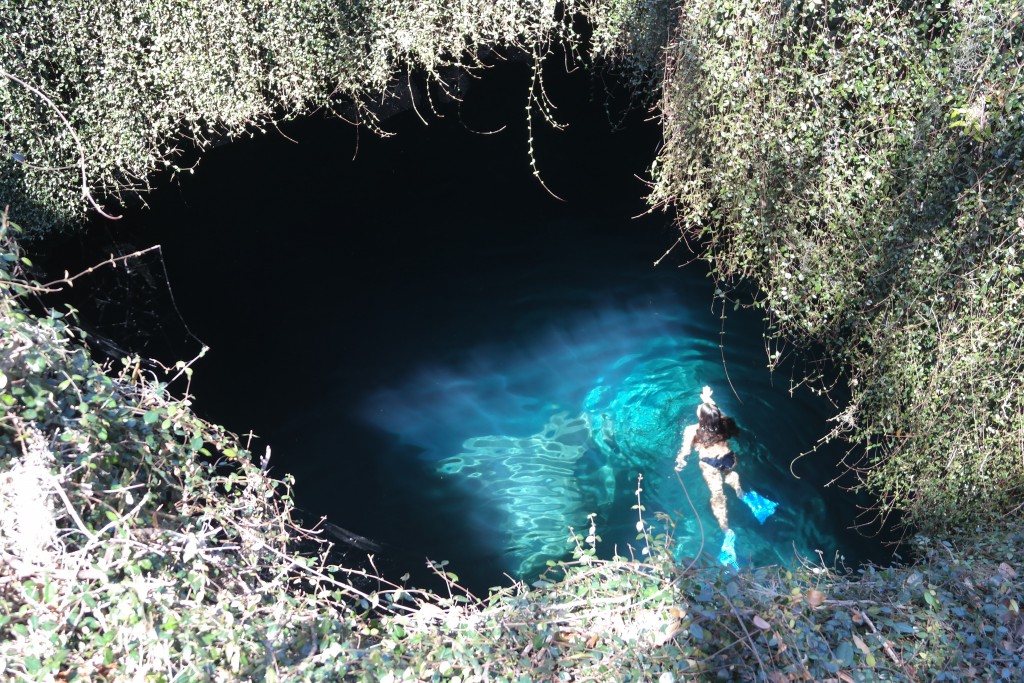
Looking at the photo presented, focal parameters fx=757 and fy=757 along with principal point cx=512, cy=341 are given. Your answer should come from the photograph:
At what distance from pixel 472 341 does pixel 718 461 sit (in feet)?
6.32

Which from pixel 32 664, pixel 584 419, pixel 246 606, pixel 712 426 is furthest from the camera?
pixel 584 419

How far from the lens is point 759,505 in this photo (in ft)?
15.8

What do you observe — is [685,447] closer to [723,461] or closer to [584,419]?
[723,461]

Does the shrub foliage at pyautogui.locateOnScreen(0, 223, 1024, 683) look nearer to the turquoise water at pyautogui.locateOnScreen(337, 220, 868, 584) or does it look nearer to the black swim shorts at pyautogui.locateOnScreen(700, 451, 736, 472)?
the turquoise water at pyautogui.locateOnScreen(337, 220, 868, 584)

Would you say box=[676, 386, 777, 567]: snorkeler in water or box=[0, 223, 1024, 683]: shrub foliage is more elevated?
box=[676, 386, 777, 567]: snorkeler in water

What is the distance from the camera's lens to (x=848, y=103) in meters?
4.11

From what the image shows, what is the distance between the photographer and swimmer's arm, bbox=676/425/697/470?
4984 millimetres

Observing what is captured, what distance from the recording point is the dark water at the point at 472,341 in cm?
488

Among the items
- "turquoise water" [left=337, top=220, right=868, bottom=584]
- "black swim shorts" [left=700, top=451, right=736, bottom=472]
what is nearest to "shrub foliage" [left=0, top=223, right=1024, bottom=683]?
Result: "turquoise water" [left=337, top=220, right=868, bottom=584]

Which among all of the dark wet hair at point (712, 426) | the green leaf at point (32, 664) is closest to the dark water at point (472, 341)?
the dark wet hair at point (712, 426)

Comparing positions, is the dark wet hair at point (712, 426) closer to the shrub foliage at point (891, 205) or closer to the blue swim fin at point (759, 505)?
the blue swim fin at point (759, 505)

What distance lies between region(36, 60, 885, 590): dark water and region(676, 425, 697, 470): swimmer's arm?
0.07 meters

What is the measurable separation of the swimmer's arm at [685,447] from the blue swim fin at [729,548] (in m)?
0.51

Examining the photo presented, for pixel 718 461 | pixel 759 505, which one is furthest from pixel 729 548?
pixel 718 461
